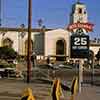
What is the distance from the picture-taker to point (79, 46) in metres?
28.5

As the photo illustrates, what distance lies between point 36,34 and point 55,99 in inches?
6319

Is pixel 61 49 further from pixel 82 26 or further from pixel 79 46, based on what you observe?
Answer: pixel 79 46

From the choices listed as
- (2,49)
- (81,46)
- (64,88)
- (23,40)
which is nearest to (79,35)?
(81,46)

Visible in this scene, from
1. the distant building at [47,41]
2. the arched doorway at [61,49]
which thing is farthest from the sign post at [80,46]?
the arched doorway at [61,49]

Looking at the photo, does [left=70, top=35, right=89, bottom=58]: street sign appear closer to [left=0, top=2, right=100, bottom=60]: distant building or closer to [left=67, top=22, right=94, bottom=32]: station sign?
[left=67, top=22, right=94, bottom=32]: station sign

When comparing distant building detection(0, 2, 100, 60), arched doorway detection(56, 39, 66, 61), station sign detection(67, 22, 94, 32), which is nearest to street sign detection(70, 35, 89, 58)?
station sign detection(67, 22, 94, 32)

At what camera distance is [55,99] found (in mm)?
11336

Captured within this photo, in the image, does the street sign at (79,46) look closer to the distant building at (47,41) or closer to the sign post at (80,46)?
the sign post at (80,46)

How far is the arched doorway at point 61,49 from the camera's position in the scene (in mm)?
164750

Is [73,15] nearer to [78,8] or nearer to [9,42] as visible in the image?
[78,8]

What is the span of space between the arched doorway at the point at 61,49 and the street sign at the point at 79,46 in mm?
135407

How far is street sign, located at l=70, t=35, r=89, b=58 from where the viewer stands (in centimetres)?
2850

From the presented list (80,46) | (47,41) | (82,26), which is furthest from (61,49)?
(80,46)

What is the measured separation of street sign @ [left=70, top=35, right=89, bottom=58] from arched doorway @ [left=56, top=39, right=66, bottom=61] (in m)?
135
